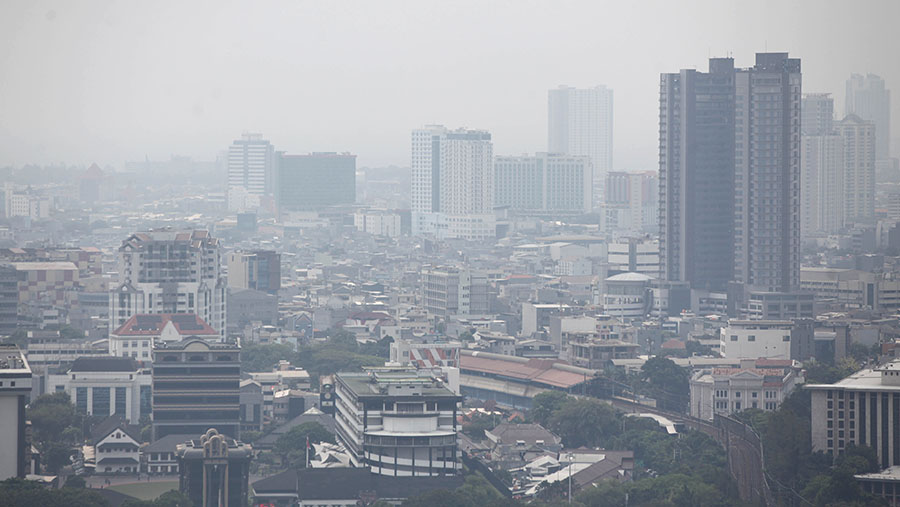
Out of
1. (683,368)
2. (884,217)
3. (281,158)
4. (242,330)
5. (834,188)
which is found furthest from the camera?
(281,158)

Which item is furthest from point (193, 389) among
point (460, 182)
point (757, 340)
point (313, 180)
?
point (313, 180)

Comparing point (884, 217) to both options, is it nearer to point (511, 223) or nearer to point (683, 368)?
point (511, 223)

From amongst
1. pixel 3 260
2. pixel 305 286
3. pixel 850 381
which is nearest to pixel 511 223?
pixel 305 286

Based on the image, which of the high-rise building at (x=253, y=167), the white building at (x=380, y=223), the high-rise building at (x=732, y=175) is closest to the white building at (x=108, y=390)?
the high-rise building at (x=732, y=175)

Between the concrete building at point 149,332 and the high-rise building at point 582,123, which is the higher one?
the high-rise building at point 582,123

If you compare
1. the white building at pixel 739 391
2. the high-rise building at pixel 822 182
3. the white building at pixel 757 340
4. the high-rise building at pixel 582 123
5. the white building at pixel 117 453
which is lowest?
the white building at pixel 117 453

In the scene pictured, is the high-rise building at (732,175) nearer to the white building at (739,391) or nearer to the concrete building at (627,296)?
the concrete building at (627,296)
